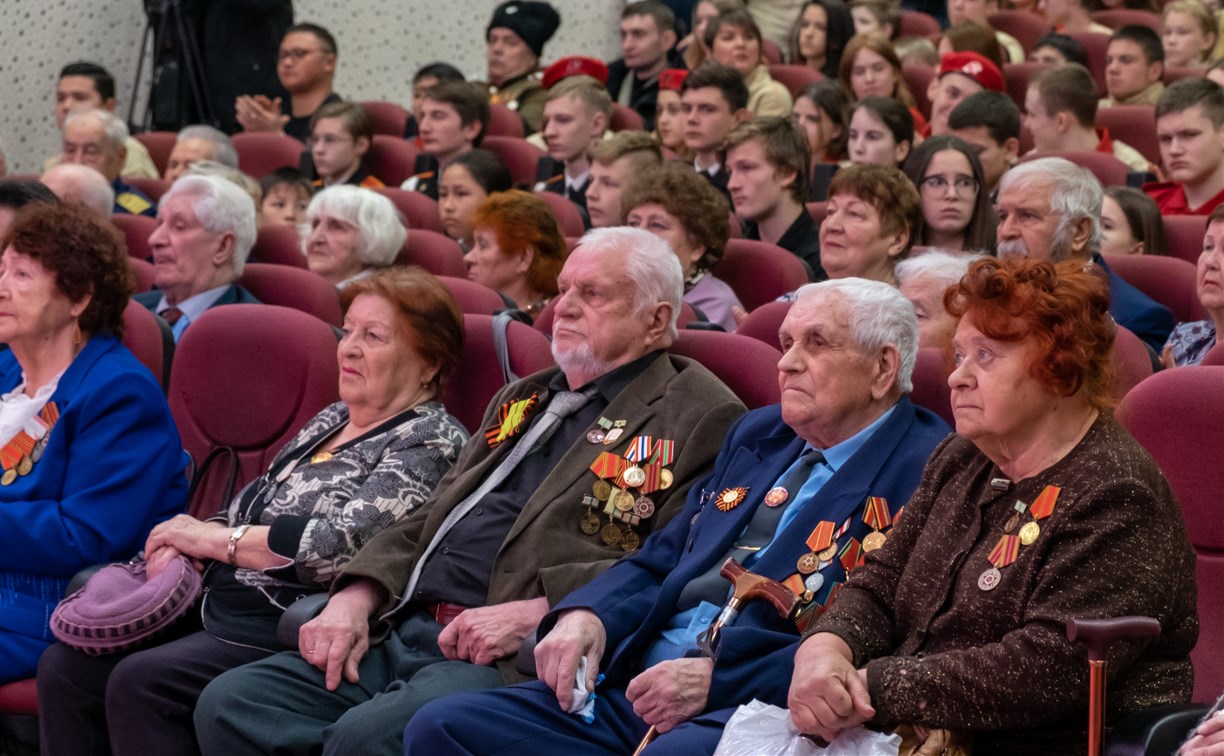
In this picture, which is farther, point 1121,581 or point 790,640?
point 790,640

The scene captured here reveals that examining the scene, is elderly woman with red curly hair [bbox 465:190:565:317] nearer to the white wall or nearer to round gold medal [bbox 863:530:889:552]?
round gold medal [bbox 863:530:889:552]

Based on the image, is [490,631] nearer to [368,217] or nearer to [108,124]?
[368,217]

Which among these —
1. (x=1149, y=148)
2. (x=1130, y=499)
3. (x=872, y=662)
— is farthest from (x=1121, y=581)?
(x=1149, y=148)

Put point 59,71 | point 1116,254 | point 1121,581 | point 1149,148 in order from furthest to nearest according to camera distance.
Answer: point 59,71, point 1149,148, point 1116,254, point 1121,581

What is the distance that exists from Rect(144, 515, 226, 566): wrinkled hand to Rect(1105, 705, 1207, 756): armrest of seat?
1.77 m

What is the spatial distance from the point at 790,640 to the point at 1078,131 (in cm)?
365

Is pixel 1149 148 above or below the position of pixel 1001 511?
below

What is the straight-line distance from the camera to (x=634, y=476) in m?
2.84

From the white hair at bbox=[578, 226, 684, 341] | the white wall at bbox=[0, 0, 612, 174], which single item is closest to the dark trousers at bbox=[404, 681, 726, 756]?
the white hair at bbox=[578, 226, 684, 341]

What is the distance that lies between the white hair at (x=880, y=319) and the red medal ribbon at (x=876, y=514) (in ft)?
0.86

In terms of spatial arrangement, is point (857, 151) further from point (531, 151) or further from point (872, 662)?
point (872, 662)

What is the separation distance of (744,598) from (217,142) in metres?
4.39

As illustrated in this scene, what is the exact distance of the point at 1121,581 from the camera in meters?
2.01

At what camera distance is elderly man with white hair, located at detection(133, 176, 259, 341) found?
429 centimetres
